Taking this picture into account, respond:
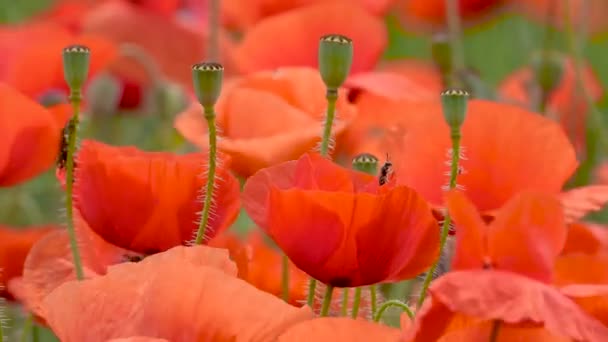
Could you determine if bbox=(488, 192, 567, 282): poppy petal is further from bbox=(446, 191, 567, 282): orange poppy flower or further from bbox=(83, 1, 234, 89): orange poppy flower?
bbox=(83, 1, 234, 89): orange poppy flower

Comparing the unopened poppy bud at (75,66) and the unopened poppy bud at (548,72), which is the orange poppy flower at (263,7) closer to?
the unopened poppy bud at (548,72)

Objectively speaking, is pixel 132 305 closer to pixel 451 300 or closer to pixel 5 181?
pixel 451 300

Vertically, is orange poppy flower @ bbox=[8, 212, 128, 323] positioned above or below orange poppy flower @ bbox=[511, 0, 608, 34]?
below

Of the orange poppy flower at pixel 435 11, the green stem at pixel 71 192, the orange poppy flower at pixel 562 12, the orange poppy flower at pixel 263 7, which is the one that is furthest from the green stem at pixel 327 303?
the orange poppy flower at pixel 435 11

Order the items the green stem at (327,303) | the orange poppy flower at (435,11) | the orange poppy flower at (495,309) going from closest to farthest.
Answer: the orange poppy flower at (495,309), the green stem at (327,303), the orange poppy flower at (435,11)

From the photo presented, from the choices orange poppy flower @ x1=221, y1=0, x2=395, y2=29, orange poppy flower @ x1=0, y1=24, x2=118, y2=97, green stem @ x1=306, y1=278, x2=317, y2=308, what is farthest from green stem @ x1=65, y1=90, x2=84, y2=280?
orange poppy flower @ x1=221, y1=0, x2=395, y2=29
